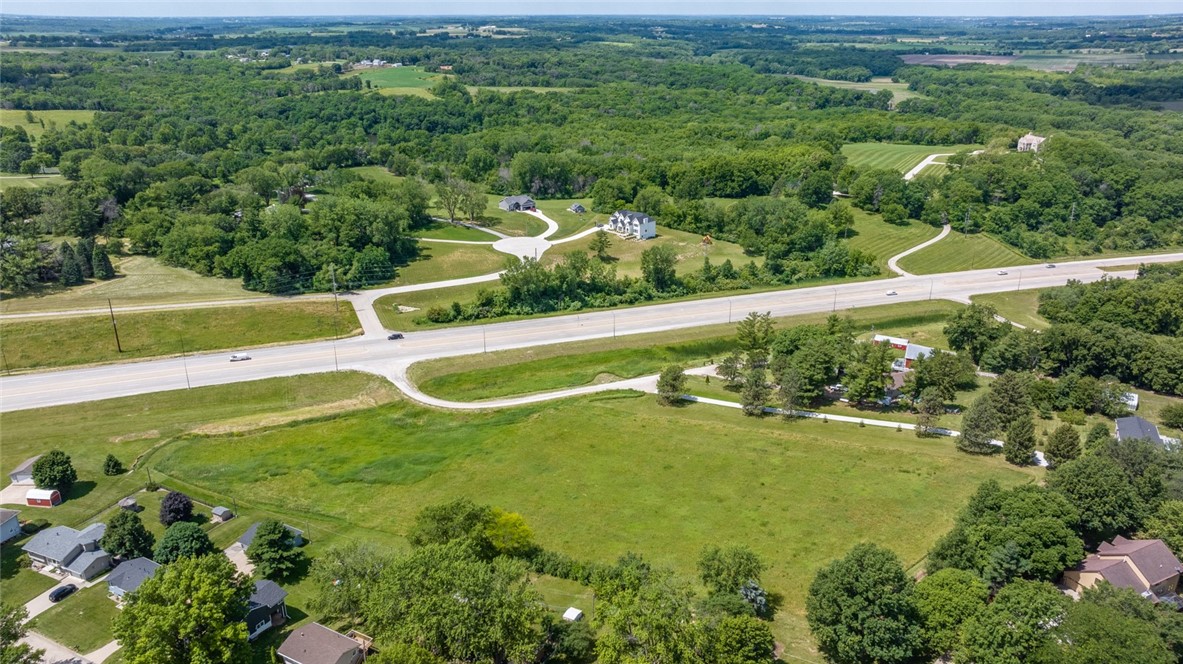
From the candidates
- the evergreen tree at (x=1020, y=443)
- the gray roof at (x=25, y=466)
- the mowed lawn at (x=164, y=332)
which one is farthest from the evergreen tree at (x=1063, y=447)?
the gray roof at (x=25, y=466)

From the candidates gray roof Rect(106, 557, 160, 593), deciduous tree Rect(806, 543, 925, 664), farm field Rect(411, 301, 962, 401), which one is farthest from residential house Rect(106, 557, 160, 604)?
deciduous tree Rect(806, 543, 925, 664)

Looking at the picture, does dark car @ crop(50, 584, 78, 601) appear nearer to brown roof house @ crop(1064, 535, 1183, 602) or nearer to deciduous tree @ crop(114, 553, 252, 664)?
deciduous tree @ crop(114, 553, 252, 664)

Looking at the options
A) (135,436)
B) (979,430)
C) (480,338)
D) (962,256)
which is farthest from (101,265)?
(962,256)

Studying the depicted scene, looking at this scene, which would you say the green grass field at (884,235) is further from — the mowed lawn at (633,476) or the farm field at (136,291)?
the farm field at (136,291)

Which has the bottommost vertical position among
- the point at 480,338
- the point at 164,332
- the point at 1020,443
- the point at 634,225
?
the point at 480,338

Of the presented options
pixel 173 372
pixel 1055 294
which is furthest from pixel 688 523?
pixel 1055 294

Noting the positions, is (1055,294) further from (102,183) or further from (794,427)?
(102,183)

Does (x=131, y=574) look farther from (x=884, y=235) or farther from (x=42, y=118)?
(x=42, y=118)
